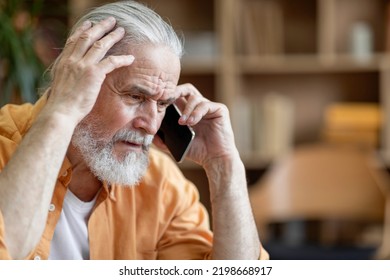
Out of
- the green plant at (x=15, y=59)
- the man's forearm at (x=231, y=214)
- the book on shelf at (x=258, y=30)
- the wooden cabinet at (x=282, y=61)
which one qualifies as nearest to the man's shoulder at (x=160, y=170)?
the man's forearm at (x=231, y=214)

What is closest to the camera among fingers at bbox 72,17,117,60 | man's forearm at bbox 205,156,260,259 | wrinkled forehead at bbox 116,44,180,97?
fingers at bbox 72,17,117,60

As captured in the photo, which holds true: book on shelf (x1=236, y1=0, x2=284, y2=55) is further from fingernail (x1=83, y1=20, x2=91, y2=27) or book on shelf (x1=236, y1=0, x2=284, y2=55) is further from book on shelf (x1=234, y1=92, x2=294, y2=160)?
fingernail (x1=83, y1=20, x2=91, y2=27)

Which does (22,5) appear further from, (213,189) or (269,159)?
(269,159)

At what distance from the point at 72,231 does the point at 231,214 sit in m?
0.31

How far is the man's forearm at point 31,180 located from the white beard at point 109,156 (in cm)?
20

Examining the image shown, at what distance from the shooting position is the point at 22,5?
2.57 meters

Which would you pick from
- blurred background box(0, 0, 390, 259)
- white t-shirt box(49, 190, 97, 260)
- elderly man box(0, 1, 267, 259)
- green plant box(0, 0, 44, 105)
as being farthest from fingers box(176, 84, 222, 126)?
blurred background box(0, 0, 390, 259)

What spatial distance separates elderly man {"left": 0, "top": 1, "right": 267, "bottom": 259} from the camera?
4.03ft

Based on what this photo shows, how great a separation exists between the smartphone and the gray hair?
14cm

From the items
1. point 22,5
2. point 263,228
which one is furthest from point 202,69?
point 22,5

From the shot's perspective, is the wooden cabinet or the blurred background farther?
the wooden cabinet

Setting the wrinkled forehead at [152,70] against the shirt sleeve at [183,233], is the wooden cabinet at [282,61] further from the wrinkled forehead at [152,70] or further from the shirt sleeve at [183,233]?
the wrinkled forehead at [152,70]

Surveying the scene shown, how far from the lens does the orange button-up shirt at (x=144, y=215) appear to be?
148 centimetres

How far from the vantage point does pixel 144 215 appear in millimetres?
1598
